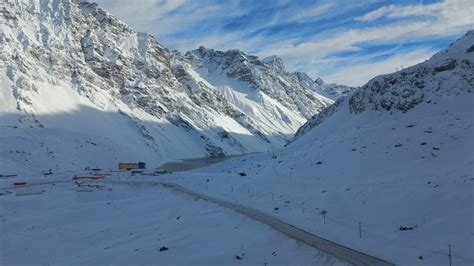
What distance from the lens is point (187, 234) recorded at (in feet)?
94.3

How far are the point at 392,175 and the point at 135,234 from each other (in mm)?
20349

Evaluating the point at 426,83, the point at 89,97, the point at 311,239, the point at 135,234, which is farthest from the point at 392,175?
the point at 89,97

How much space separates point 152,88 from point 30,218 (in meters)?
139

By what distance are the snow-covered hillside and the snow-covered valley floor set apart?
3412 millimetres

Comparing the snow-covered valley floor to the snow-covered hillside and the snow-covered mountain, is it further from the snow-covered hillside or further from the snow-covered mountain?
the snow-covered mountain

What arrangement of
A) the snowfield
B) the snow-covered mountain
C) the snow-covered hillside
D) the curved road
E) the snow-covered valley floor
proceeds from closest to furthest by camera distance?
the curved road → the snow-covered hillside → the snow-covered valley floor → the snowfield → the snow-covered mountain

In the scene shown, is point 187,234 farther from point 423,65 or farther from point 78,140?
point 78,140

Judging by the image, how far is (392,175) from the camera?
35.6 meters

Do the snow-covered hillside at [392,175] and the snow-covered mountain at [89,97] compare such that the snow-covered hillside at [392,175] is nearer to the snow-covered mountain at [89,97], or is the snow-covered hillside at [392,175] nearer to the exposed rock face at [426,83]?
the exposed rock face at [426,83]

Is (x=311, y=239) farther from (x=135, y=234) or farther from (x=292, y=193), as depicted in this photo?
(x=292, y=193)

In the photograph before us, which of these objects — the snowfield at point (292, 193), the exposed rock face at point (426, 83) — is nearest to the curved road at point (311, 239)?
the snowfield at point (292, 193)

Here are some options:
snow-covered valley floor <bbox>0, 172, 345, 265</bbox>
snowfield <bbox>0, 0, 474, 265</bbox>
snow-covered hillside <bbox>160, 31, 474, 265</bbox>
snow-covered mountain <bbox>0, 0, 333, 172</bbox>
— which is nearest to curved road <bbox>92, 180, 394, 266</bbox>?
snowfield <bbox>0, 0, 474, 265</bbox>

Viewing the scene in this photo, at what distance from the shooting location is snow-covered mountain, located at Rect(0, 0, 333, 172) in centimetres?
9800

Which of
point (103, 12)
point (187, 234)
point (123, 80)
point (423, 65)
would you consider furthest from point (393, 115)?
point (103, 12)
